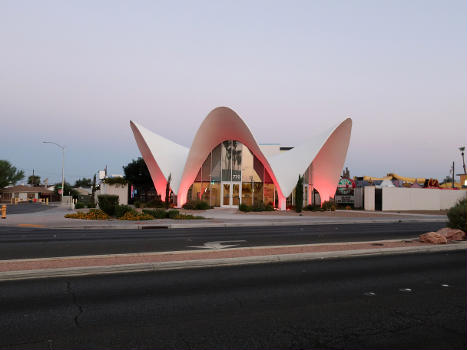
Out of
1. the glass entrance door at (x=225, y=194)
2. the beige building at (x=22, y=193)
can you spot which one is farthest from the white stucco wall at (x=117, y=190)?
the beige building at (x=22, y=193)

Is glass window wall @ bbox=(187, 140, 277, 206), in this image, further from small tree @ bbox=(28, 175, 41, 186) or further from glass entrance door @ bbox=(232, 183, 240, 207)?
small tree @ bbox=(28, 175, 41, 186)

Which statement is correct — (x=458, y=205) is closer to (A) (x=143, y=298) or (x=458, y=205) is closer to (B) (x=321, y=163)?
(A) (x=143, y=298)

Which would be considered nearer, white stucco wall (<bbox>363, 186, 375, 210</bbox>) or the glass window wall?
the glass window wall

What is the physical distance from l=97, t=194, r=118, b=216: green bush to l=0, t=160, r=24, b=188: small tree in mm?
60824

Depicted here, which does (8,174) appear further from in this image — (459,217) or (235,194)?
(459,217)

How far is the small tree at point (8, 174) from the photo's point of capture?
240 feet

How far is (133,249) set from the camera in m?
11.0

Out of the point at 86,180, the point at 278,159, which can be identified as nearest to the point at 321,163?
the point at 278,159

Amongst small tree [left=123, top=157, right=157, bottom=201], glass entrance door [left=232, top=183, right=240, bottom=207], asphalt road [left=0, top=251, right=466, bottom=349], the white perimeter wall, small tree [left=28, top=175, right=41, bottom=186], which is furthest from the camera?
small tree [left=28, top=175, right=41, bottom=186]

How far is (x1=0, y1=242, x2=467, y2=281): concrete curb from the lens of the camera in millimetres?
7453

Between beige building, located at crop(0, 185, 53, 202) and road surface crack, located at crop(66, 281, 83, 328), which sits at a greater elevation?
beige building, located at crop(0, 185, 53, 202)

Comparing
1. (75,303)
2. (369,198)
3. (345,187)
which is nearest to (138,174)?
(345,187)

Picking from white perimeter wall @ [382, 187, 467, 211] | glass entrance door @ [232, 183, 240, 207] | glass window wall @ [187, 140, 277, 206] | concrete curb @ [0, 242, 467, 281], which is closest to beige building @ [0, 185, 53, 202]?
glass window wall @ [187, 140, 277, 206]

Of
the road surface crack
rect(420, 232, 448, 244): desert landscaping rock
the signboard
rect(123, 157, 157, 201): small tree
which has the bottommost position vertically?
the road surface crack
